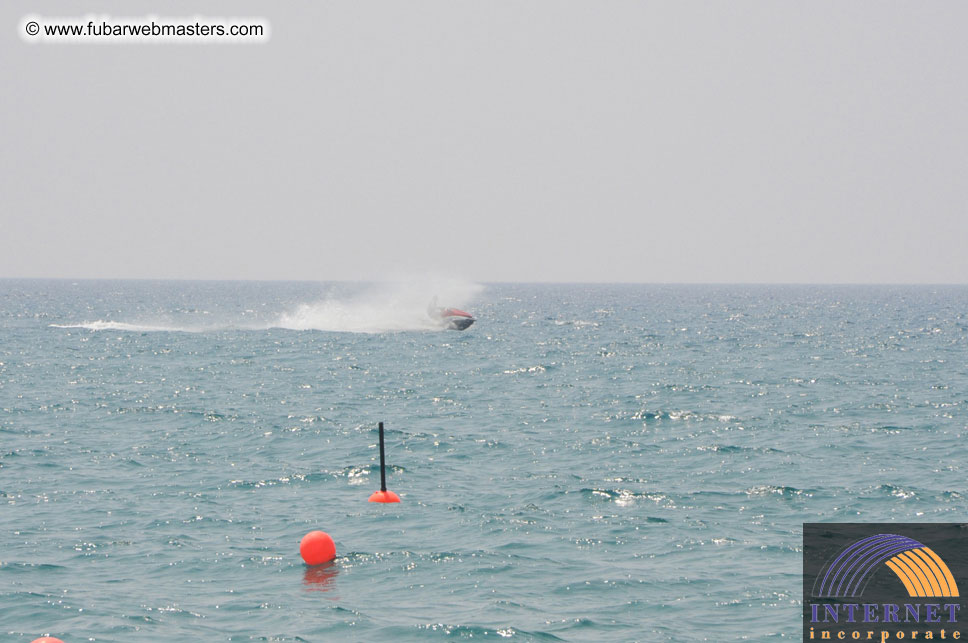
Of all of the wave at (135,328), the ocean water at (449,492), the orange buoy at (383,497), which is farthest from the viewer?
the wave at (135,328)

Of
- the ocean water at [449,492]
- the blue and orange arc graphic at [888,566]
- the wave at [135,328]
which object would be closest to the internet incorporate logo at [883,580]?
the blue and orange arc graphic at [888,566]

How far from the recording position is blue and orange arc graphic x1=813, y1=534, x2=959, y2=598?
663 inches

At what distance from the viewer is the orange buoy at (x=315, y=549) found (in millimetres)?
17984

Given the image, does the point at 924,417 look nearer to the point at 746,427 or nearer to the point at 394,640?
the point at 746,427

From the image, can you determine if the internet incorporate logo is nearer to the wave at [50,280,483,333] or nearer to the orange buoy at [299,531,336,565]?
the orange buoy at [299,531,336,565]

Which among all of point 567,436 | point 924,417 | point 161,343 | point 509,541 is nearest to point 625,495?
point 509,541

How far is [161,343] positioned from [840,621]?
63913 mm

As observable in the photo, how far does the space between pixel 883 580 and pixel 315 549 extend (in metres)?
10.5

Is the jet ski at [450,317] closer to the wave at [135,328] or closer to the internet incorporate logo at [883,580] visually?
the wave at [135,328]

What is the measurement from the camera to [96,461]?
27.5 meters

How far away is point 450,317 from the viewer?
3108 inches

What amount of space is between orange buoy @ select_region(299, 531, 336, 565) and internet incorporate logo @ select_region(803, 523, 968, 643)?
869 centimetres

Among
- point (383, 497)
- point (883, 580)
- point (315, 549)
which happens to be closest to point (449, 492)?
point (383, 497)

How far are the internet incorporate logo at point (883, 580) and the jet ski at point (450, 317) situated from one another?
57446 mm
